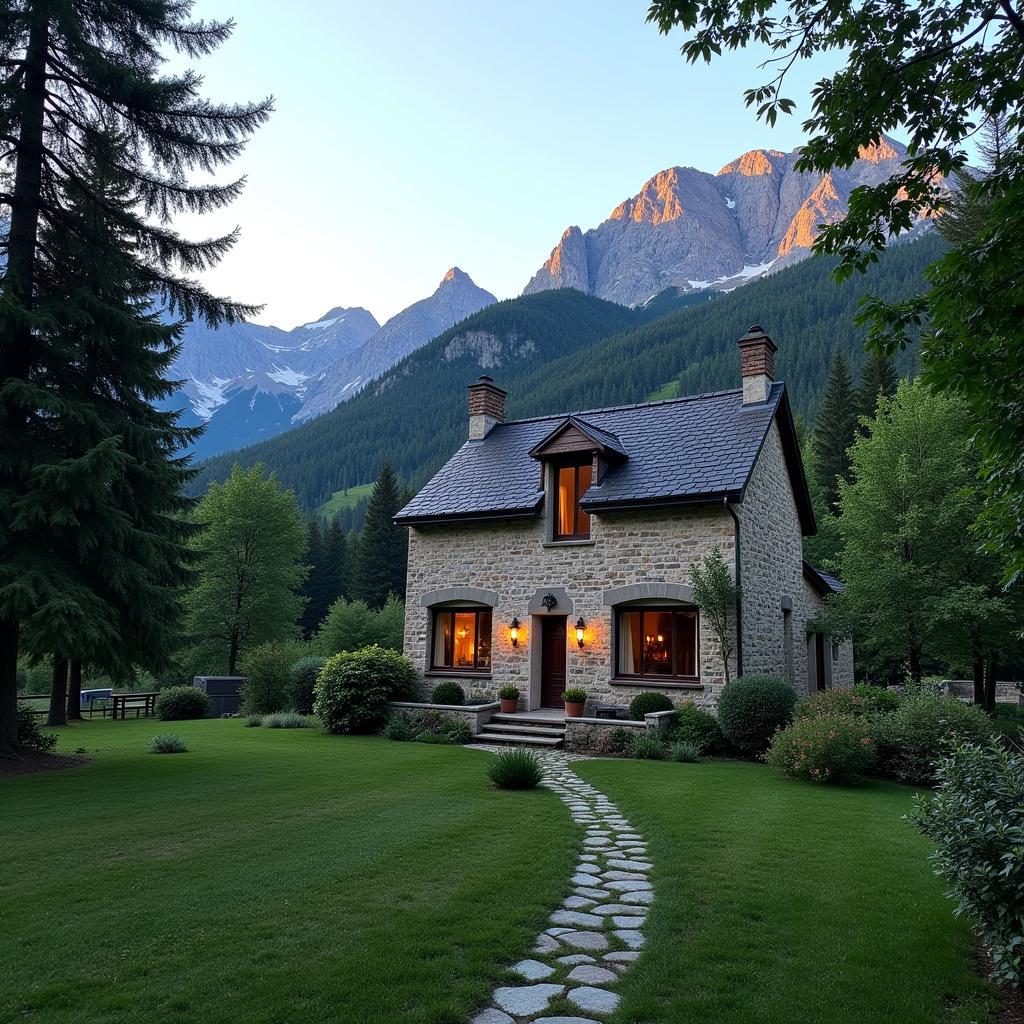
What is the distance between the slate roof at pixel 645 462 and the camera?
660 inches

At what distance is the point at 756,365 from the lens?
60.9 feet

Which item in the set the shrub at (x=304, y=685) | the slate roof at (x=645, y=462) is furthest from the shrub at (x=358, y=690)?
the slate roof at (x=645, y=462)

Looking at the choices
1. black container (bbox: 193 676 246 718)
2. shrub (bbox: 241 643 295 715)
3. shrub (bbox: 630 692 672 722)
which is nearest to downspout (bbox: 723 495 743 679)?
shrub (bbox: 630 692 672 722)

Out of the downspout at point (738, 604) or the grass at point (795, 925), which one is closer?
the grass at point (795, 925)

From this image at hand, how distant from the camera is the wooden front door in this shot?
18375 mm

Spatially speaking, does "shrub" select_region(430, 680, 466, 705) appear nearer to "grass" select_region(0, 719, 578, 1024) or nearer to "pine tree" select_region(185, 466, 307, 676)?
"grass" select_region(0, 719, 578, 1024)

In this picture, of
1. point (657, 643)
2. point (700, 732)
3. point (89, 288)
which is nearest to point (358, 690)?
point (657, 643)

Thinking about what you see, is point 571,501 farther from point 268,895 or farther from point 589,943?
point 589,943

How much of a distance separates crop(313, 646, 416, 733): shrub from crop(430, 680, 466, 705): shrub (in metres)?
0.98

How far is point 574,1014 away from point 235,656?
3816 centimetres

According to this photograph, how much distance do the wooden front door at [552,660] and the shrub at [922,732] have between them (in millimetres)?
7771

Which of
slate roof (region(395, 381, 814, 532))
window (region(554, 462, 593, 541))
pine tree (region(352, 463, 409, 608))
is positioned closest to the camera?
slate roof (region(395, 381, 814, 532))

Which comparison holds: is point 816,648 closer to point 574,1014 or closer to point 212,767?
point 212,767

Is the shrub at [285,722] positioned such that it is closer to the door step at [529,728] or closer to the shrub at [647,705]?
the door step at [529,728]
